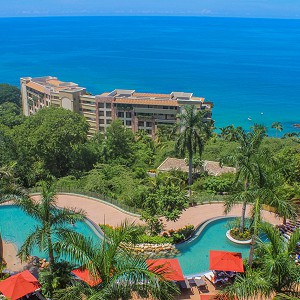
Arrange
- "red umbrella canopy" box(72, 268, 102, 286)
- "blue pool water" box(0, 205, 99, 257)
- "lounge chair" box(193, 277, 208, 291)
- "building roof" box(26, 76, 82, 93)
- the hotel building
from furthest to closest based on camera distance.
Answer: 1. "building roof" box(26, 76, 82, 93)
2. the hotel building
3. "blue pool water" box(0, 205, 99, 257)
4. "lounge chair" box(193, 277, 208, 291)
5. "red umbrella canopy" box(72, 268, 102, 286)

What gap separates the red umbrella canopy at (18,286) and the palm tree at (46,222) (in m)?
1.03

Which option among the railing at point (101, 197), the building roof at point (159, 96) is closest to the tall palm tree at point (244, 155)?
the railing at point (101, 197)

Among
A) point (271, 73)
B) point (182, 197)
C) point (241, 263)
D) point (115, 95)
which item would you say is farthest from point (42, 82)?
point (271, 73)

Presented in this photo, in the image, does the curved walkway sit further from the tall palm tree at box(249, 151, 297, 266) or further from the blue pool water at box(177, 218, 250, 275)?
the tall palm tree at box(249, 151, 297, 266)

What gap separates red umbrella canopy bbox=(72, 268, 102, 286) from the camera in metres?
13.0

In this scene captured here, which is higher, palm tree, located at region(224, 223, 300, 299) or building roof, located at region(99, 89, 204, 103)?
building roof, located at region(99, 89, 204, 103)

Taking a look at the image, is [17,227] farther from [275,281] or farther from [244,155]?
[275,281]

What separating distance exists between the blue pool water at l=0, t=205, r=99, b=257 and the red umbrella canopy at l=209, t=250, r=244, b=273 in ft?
26.1

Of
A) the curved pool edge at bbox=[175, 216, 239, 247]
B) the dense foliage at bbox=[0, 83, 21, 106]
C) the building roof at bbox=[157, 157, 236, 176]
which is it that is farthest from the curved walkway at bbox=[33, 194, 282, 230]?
the dense foliage at bbox=[0, 83, 21, 106]

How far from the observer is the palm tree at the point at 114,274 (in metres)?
12.4

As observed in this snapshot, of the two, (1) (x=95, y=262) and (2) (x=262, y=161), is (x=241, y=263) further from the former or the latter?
(1) (x=95, y=262)

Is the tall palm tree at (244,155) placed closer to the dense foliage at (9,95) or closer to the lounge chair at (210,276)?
the lounge chair at (210,276)

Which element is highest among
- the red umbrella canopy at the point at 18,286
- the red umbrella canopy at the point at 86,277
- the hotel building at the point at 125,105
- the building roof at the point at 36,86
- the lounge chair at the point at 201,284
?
the building roof at the point at 36,86

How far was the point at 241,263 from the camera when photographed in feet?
62.9
